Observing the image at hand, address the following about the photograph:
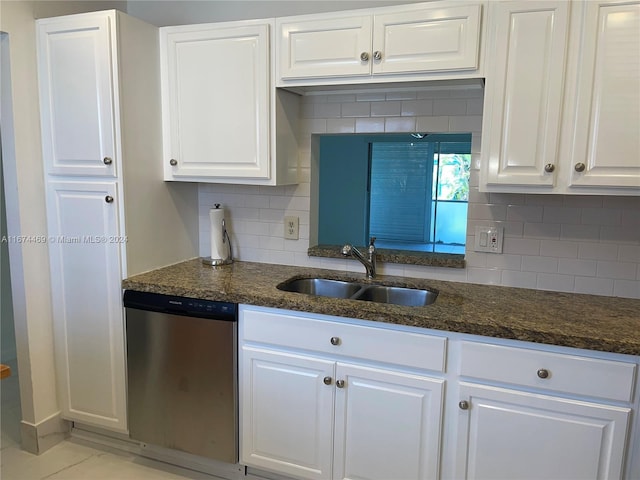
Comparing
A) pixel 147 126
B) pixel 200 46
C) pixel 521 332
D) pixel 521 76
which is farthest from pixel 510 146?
pixel 147 126

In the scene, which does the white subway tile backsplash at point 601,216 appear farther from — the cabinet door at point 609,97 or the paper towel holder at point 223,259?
the paper towel holder at point 223,259

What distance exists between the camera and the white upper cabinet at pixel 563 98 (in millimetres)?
1724

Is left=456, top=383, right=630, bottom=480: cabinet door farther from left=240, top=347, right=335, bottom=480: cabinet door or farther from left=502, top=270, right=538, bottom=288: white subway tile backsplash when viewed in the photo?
left=502, top=270, right=538, bottom=288: white subway tile backsplash

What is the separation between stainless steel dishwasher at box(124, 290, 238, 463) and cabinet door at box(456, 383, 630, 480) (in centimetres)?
99

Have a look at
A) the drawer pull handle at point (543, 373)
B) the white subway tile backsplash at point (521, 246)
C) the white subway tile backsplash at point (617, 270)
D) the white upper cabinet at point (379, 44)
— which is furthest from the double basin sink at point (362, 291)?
the white upper cabinet at point (379, 44)

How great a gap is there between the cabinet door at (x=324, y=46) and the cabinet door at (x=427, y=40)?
0.06 meters

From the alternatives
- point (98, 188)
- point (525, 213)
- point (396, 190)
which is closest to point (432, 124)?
point (525, 213)

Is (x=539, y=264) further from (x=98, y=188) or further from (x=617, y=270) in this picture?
(x=98, y=188)

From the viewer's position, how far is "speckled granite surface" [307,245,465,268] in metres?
2.32

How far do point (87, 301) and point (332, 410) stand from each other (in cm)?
129

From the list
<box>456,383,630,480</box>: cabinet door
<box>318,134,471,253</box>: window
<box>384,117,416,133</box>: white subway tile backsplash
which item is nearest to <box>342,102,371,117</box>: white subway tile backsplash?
<box>384,117,416,133</box>: white subway tile backsplash

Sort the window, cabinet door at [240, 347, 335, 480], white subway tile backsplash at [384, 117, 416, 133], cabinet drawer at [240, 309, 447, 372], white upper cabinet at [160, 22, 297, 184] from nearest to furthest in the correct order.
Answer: cabinet drawer at [240, 309, 447, 372] → cabinet door at [240, 347, 335, 480] → white upper cabinet at [160, 22, 297, 184] → white subway tile backsplash at [384, 117, 416, 133] → the window

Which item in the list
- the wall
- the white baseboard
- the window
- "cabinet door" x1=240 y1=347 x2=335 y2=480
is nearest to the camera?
"cabinet door" x1=240 y1=347 x2=335 y2=480

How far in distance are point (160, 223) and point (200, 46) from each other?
872mm
